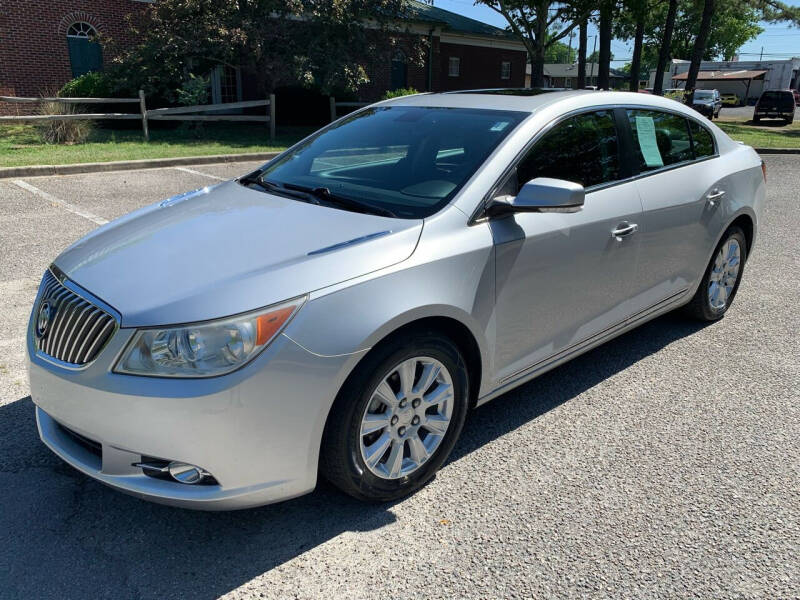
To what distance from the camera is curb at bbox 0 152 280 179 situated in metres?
10.9

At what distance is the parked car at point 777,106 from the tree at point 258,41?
25.5 meters

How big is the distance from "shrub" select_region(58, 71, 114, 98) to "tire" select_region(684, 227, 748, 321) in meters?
17.2

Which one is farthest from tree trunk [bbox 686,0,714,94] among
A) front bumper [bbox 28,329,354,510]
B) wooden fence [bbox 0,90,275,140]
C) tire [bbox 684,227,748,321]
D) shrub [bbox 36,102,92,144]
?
front bumper [bbox 28,329,354,510]

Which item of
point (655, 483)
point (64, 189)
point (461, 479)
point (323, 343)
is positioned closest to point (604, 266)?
point (655, 483)

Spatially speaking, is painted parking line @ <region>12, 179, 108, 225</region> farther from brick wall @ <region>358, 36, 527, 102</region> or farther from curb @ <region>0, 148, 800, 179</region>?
brick wall @ <region>358, 36, 527, 102</region>

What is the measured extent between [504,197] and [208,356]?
5.16 feet

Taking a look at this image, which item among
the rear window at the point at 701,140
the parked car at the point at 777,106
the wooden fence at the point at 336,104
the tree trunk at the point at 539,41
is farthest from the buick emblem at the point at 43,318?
the parked car at the point at 777,106

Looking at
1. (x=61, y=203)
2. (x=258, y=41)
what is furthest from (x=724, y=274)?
(x=258, y=41)

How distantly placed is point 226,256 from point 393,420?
95 centimetres

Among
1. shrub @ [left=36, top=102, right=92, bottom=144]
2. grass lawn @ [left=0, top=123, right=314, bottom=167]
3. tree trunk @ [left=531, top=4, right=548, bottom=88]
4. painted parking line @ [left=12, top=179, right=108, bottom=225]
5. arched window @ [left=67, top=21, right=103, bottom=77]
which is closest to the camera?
painted parking line @ [left=12, top=179, right=108, bottom=225]

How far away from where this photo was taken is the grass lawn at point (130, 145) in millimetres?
12461

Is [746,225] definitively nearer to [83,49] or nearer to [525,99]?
[525,99]

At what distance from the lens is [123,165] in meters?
12.1

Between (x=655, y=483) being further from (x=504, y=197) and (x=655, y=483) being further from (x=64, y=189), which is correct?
(x=64, y=189)
